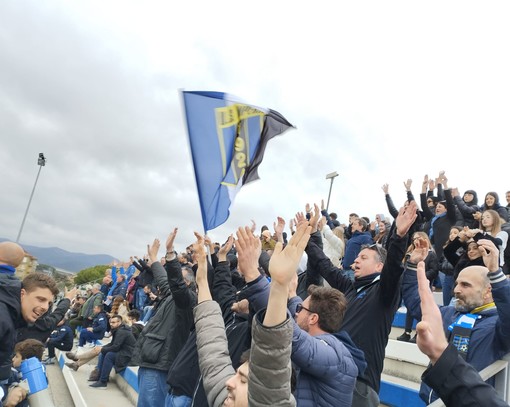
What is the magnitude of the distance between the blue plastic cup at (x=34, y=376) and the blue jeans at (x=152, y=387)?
73.0 inches

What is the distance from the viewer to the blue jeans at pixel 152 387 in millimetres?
4113

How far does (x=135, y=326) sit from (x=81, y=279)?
167 ft

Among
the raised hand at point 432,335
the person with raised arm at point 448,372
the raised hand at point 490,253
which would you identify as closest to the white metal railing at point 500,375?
the raised hand at point 490,253

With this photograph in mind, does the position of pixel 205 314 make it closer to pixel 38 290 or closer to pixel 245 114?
pixel 38 290

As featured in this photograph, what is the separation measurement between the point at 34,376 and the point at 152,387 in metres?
1.99

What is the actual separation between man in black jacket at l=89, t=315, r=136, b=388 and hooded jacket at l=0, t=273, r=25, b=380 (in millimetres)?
5766

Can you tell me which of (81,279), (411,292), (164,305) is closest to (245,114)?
(164,305)

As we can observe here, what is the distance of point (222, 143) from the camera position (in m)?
4.73

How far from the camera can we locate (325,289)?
2.62m

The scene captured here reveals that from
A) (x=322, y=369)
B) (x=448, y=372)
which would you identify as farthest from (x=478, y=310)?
(x=448, y=372)

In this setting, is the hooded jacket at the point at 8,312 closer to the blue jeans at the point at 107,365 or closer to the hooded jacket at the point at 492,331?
the hooded jacket at the point at 492,331

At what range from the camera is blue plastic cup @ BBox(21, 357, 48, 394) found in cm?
233

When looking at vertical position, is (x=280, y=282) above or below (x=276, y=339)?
above

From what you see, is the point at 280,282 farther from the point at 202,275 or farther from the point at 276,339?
the point at 202,275
